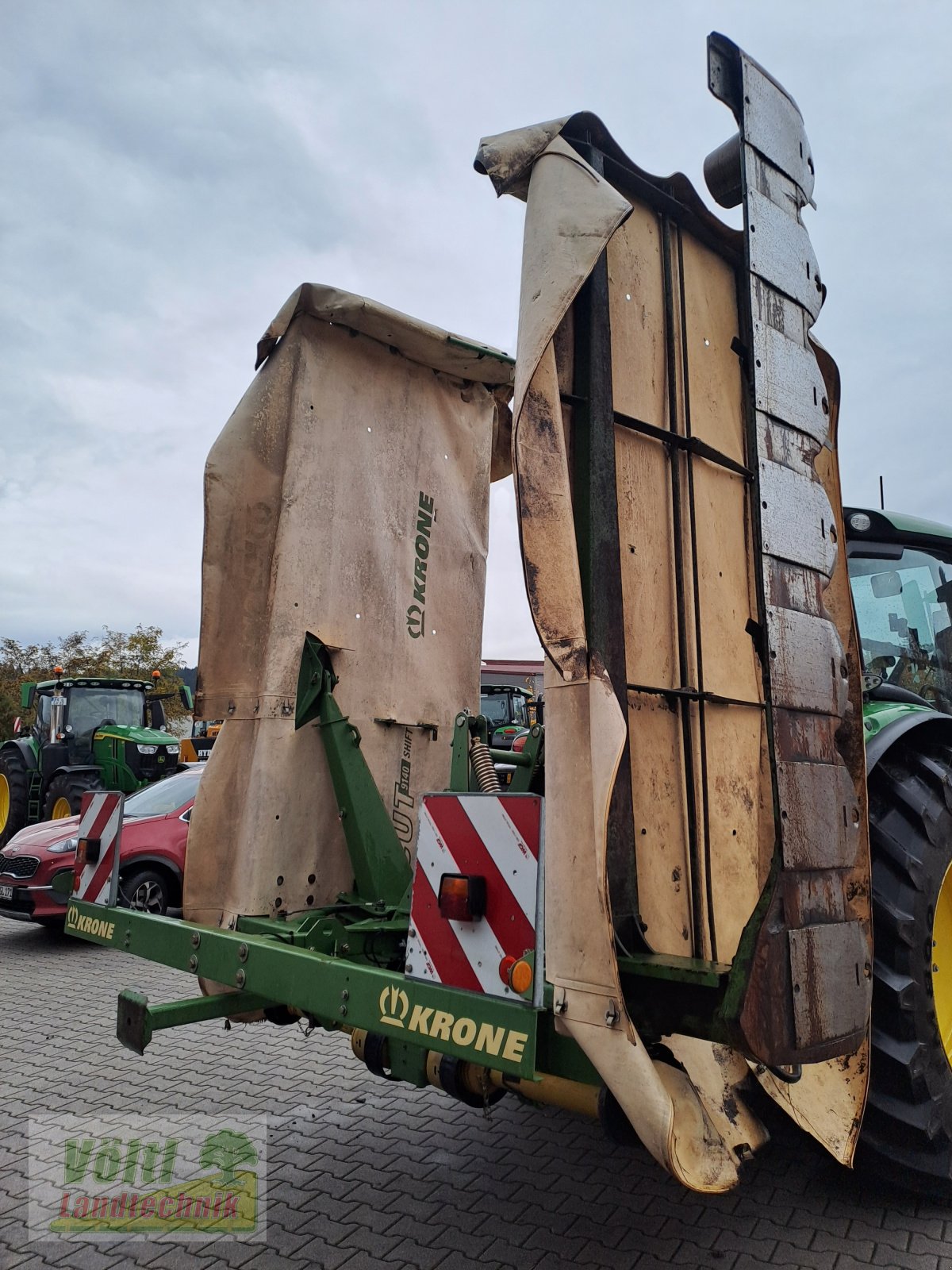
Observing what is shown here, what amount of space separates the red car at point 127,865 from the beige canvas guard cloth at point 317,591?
442cm

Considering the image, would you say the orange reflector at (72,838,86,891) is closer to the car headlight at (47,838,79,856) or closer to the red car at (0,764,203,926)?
the red car at (0,764,203,926)

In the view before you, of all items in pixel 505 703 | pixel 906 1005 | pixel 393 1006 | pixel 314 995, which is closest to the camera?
pixel 393 1006

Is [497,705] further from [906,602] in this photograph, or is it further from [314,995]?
[314,995]

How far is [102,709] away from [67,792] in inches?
87.2

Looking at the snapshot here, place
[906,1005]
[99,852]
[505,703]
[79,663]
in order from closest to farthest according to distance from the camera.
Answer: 1. [906,1005]
2. [99,852]
3. [505,703]
4. [79,663]

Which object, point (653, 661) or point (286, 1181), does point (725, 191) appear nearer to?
point (653, 661)

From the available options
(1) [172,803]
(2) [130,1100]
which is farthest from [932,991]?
(1) [172,803]

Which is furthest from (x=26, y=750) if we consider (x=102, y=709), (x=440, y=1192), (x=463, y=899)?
(x=463, y=899)

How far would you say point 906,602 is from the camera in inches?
168

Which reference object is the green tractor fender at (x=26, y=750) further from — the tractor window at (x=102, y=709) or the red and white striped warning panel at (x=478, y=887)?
the red and white striped warning panel at (x=478, y=887)

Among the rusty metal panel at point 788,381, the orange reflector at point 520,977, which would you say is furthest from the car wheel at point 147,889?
the rusty metal panel at point 788,381

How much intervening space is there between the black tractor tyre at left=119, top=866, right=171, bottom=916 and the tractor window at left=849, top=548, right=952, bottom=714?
19.8 ft

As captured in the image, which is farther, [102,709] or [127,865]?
[102,709]

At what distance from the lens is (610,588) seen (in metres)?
2.57
